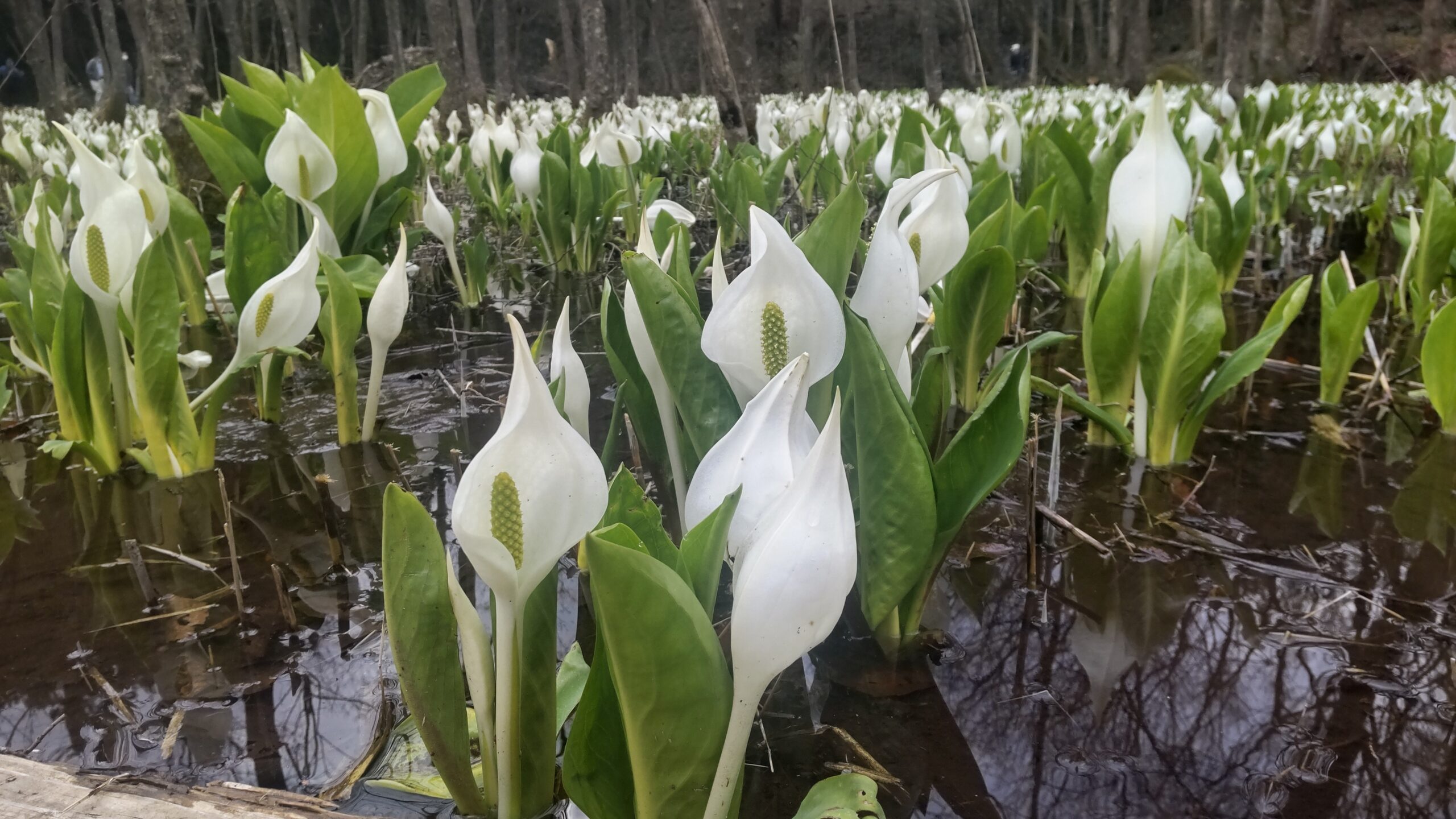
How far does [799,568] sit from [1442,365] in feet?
6.02

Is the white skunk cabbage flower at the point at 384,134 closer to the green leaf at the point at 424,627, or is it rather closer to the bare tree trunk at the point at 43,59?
the green leaf at the point at 424,627

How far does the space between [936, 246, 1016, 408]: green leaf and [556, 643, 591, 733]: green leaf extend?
0.91 meters

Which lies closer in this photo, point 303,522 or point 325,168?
point 303,522

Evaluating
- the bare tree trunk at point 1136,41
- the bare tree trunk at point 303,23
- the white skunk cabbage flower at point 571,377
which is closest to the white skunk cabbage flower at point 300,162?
the white skunk cabbage flower at point 571,377

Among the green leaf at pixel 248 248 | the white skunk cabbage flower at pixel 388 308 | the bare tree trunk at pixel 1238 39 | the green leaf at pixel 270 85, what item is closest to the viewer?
the white skunk cabbage flower at pixel 388 308

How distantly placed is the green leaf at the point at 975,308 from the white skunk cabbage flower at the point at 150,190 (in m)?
1.56

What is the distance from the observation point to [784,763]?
3.58 feet

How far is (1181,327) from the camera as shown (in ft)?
5.53

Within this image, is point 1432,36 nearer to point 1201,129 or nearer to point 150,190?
point 1201,129

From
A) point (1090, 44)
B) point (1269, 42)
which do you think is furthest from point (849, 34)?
point (1090, 44)

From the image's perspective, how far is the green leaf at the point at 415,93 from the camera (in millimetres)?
2830

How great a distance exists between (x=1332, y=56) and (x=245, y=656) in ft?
64.7

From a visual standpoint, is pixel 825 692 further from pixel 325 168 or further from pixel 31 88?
pixel 31 88

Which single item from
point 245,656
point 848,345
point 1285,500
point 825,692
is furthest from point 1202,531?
point 245,656
